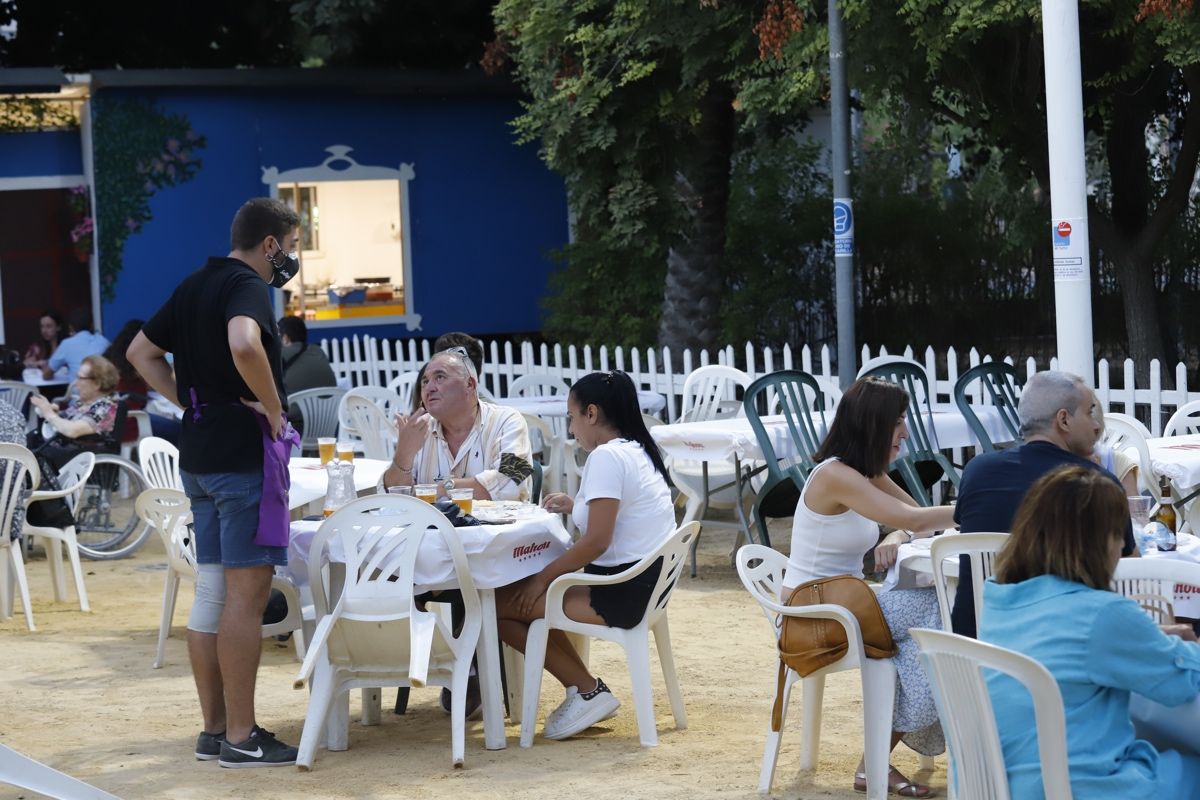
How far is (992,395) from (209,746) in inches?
196

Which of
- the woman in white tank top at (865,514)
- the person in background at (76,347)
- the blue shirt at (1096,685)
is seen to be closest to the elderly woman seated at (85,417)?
the person in background at (76,347)

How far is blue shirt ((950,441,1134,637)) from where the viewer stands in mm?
4496

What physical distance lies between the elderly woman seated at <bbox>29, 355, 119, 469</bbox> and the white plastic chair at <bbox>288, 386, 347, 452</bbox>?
136cm

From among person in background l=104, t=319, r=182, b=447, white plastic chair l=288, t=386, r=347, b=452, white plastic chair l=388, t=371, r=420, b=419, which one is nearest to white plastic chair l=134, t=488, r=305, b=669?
white plastic chair l=388, t=371, r=420, b=419

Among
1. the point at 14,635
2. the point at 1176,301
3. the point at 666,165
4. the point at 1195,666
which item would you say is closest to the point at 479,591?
the point at 1195,666

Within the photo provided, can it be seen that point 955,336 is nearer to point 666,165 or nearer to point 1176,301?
point 1176,301

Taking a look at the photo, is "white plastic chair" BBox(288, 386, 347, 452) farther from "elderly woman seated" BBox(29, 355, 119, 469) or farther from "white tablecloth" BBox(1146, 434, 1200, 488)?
"white tablecloth" BBox(1146, 434, 1200, 488)

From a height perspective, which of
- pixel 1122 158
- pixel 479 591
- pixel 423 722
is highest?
pixel 1122 158

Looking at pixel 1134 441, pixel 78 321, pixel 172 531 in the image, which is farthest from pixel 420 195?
pixel 1134 441

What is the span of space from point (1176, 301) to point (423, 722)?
1122 centimetres

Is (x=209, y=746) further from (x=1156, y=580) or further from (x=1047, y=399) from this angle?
(x=1156, y=580)

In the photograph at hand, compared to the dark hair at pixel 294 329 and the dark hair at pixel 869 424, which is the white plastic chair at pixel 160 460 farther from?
the dark hair at pixel 869 424

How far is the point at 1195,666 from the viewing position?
3465mm

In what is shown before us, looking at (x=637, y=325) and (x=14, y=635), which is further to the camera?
(x=637, y=325)
